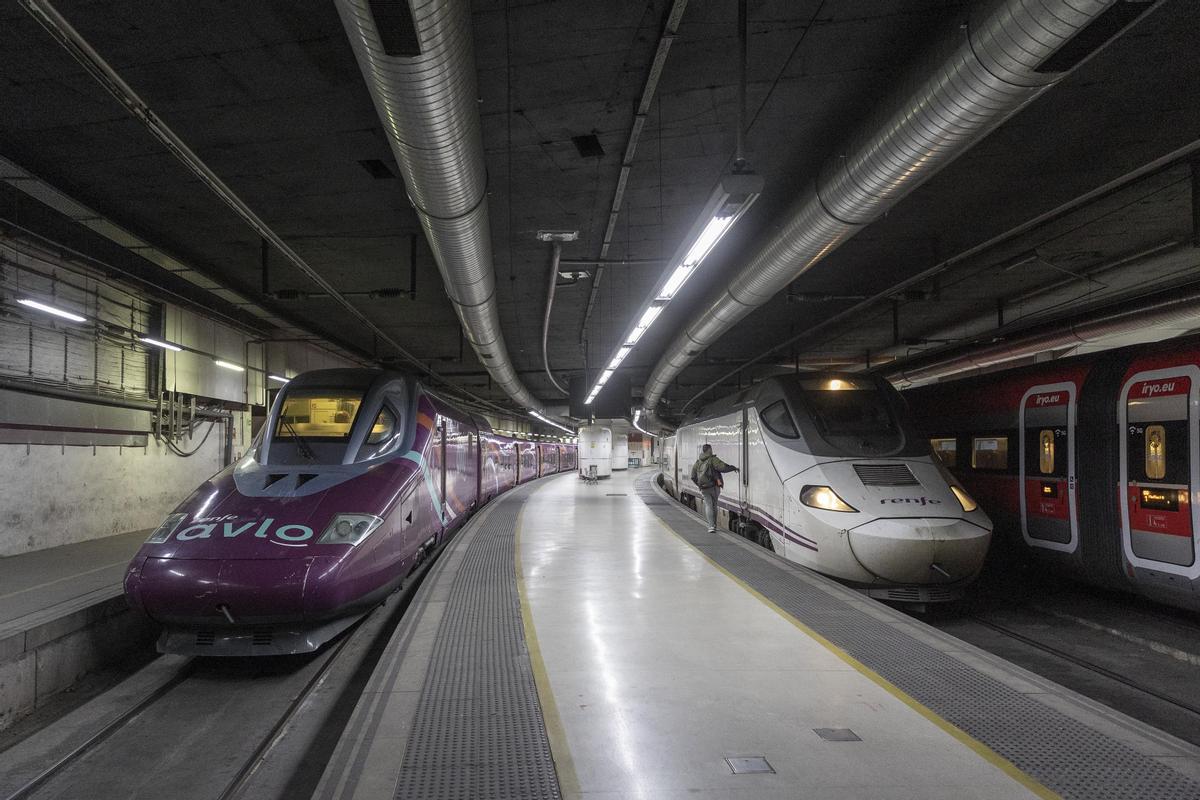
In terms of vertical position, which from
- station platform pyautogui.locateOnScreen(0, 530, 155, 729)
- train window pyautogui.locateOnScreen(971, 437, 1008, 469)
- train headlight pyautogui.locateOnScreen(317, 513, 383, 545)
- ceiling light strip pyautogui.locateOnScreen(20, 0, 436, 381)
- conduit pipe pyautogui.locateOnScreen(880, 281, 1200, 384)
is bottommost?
station platform pyautogui.locateOnScreen(0, 530, 155, 729)

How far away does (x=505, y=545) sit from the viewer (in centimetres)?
903

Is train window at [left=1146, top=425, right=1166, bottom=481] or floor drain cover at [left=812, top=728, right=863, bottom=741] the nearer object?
floor drain cover at [left=812, top=728, right=863, bottom=741]

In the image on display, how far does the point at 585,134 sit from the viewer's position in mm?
6066

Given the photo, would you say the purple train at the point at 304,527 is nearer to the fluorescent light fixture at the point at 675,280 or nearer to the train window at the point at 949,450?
the fluorescent light fixture at the point at 675,280

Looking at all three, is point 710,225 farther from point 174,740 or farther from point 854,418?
point 174,740

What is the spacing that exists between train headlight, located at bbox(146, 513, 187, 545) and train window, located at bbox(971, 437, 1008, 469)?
931cm

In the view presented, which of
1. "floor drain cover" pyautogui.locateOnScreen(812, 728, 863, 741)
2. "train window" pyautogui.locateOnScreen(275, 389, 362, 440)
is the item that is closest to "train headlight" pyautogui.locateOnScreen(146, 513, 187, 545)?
"train window" pyautogui.locateOnScreen(275, 389, 362, 440)

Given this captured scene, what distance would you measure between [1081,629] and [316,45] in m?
9.32

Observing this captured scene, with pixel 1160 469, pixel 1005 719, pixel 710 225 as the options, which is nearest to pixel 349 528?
pixel 710 225

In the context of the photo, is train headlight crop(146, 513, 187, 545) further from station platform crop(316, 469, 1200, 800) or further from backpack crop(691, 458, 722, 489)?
backpack crop(691, 458, 722, 489)

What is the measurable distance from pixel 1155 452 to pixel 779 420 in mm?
3658

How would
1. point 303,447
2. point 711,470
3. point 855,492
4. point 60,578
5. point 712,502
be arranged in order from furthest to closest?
point 712,502 → point 711,470 → point 60,578 → point 855,492 → point 303,447

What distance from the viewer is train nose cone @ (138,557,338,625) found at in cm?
462

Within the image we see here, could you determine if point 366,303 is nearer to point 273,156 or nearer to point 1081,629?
point 273,156
